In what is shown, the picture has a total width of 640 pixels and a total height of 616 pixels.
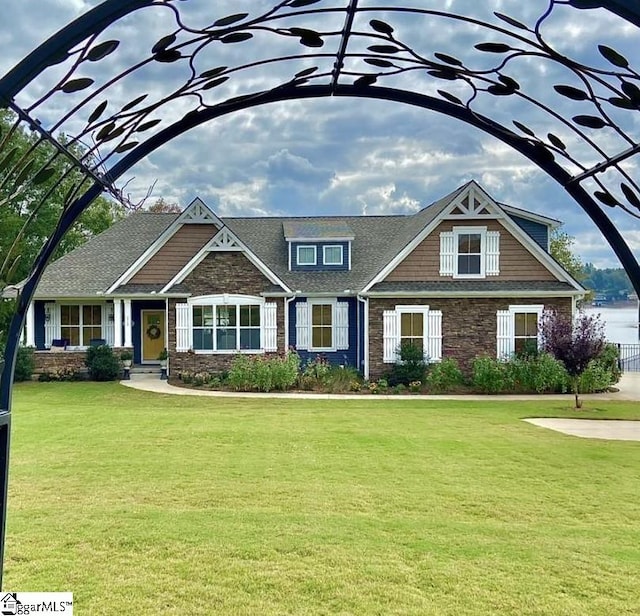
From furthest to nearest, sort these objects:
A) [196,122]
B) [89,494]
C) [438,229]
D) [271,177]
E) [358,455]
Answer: [271,177]
[438,229]
[358,455]
[89,494]
[196,122]

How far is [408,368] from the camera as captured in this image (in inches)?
706

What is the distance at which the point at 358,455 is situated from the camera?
857 cm

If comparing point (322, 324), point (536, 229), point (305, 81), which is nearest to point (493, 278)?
point (536, 229)

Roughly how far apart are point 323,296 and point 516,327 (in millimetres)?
6125

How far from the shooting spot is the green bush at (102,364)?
1906 centimetres

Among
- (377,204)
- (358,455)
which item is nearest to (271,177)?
(377,204)

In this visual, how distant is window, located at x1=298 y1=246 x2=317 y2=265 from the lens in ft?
70.8

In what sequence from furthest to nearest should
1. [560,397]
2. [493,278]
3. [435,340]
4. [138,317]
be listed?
[138,317] → [493,278] → [435,340] → [560,397]

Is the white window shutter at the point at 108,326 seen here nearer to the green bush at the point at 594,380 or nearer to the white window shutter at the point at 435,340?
the white window shutter at the point at 435,340

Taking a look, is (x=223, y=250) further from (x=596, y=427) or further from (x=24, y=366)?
(x=596, y=427)

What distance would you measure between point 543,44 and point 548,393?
1571 cm

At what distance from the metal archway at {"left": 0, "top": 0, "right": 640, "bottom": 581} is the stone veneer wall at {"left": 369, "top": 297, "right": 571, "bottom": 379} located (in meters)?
15.5

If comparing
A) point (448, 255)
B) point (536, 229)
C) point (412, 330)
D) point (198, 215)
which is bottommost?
point (412, 330)

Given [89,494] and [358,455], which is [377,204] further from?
[89,494]
